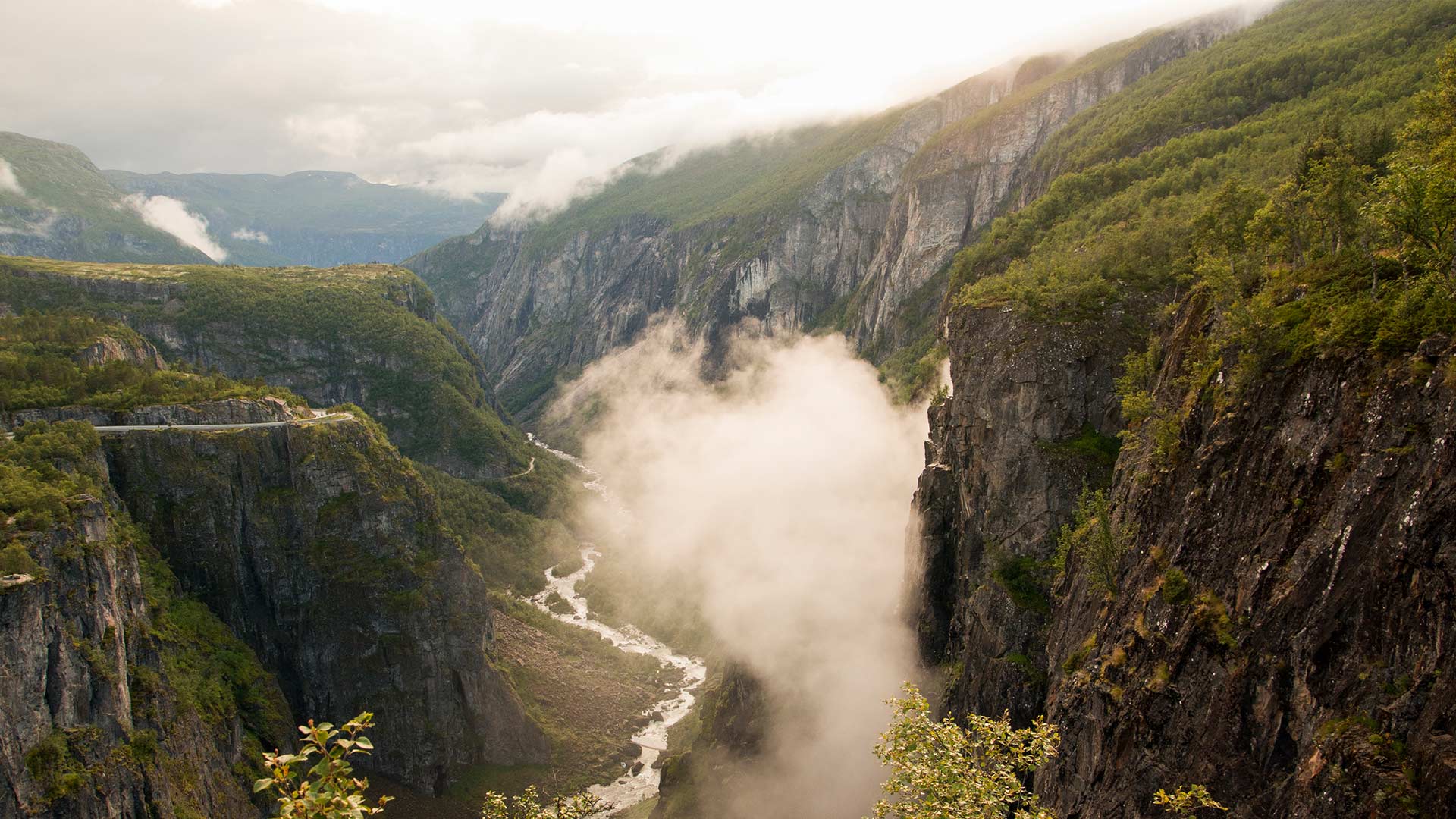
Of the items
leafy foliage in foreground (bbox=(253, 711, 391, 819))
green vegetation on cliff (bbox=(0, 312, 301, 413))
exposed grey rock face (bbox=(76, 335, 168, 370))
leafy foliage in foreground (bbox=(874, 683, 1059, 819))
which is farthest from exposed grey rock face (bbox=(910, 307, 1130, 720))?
exposed grey rock face (bbox=(76, 335, 168, 370))

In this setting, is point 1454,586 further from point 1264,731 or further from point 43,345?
point 43,345

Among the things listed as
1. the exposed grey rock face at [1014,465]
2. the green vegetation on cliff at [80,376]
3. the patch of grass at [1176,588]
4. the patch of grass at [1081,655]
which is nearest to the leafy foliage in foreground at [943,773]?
the patch of grass at [1176,588]

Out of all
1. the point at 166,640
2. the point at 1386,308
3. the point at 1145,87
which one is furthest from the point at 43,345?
the point at 1145,87

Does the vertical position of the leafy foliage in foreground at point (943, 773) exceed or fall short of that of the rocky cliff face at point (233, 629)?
it exceeds it

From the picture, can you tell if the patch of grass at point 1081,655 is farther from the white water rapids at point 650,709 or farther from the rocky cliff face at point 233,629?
the white water rapids at point 650,709

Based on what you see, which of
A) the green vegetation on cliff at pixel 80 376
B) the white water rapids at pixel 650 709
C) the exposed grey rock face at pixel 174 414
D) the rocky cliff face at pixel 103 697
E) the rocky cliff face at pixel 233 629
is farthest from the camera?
the white water rapids at pixel 650 709

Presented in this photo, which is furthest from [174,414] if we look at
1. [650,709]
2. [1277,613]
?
[1277,613]

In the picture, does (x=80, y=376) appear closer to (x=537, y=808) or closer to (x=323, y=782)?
(x=537, y=808)
